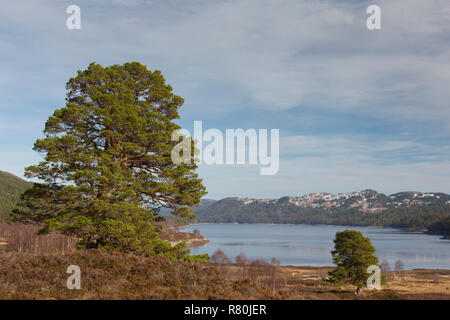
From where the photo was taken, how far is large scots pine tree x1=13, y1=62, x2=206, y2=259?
63.7 feet

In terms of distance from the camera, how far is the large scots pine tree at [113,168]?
63.7 ft

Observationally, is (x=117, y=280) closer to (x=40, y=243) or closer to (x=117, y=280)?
(x=117, y=280)

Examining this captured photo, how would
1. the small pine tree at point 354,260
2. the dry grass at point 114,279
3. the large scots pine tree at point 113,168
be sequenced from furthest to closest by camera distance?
the small pine tree at point 354,260, the large scots pine tree at point 113,168, the dry grass at point 114,279

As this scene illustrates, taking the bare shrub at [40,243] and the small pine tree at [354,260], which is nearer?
the bare shrub at [40,243]

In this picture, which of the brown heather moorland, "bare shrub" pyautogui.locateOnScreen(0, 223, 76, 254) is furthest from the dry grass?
"bare shrub" pyautogui.locateOnScreen(0, 223, 76, 254)

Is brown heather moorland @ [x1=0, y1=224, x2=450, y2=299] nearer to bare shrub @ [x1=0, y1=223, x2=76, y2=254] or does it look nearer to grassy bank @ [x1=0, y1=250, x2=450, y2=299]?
grassy bank @ [x1=0, y1=250, x2=450, y2=299]

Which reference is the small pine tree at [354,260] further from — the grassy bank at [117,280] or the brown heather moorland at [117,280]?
the grassy bank at [117,280]

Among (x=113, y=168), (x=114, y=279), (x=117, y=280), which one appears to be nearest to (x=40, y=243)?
(x=113, y=168)

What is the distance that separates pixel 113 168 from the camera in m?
20.2

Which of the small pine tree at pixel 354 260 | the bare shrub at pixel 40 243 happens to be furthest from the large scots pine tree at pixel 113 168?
the small pine tree at pixel 354 260

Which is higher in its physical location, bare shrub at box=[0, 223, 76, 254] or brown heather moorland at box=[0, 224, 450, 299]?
brown heather moorland at box=[0, 224, 450, 299]
